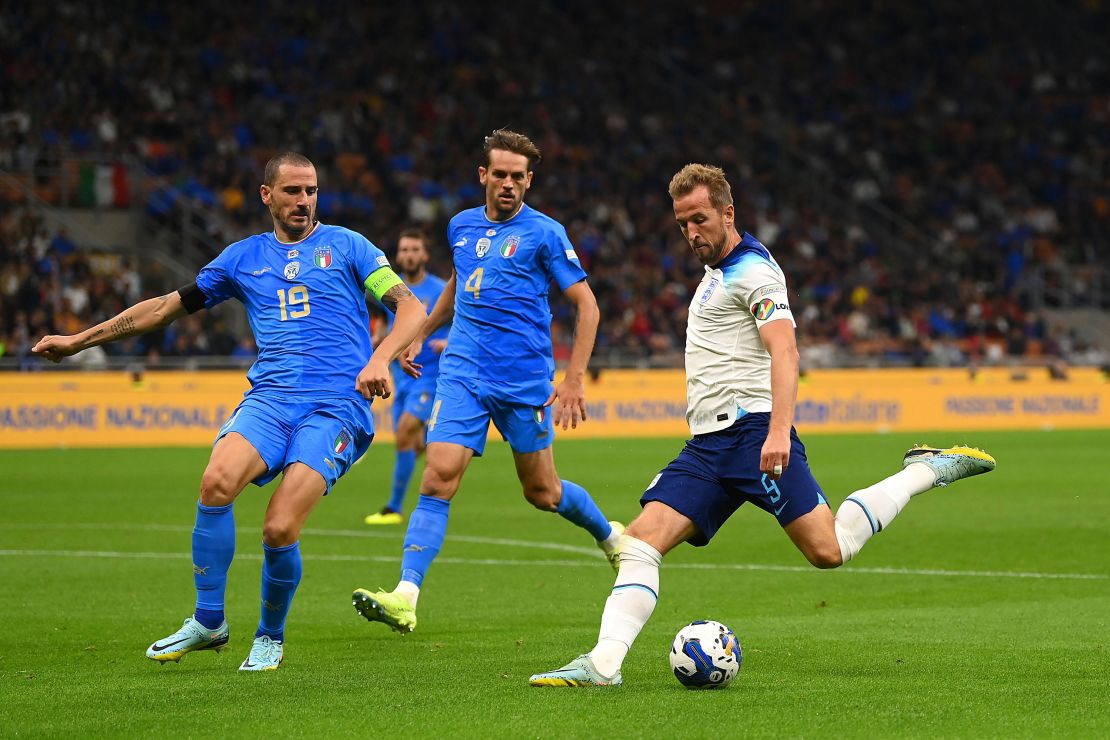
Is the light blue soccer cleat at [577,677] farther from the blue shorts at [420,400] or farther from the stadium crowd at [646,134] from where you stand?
the stadium crowd at [646,134]

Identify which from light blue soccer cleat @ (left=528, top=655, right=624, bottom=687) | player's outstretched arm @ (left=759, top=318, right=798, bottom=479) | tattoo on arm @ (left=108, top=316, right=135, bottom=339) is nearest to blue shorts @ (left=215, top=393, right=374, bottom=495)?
tattoo on arm @ (left=108, top=316, right=135, bottom=339)

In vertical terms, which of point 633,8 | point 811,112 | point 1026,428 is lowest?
point 1026,428

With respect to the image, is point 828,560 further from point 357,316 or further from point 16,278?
point 16,278

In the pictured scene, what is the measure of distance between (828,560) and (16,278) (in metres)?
21.4

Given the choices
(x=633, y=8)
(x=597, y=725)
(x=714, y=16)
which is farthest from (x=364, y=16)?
(x=597, y=725)

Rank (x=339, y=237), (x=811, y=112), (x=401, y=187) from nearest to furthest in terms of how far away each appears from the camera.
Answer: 1. (x=339, y=237)
2. (x=401, y=187)
3. (x=811, y=112)

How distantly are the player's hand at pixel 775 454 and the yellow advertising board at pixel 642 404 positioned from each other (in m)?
18.5

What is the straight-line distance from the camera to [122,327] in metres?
7.41

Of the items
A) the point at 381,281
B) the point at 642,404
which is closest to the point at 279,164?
the point at 381,281

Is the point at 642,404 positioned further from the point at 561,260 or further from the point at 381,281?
the point at 381,281

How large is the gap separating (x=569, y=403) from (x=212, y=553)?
2.07 meters

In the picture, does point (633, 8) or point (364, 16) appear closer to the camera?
point (364, 16)

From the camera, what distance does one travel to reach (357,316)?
24.6ft

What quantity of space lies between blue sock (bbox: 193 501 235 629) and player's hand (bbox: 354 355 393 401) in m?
0.82
